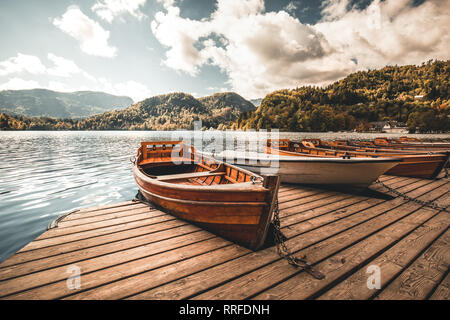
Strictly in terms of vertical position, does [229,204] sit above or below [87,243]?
above

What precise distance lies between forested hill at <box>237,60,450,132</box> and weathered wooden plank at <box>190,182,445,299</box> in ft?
306

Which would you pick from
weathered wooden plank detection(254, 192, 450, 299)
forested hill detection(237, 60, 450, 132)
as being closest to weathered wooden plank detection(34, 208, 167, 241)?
weathered wooden plank detection(254, 192, 450, 299)

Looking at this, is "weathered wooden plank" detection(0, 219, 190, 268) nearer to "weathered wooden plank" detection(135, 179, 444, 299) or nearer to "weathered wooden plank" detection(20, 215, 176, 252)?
"weathered wooden plank" detection(20, 215, 176, 252)

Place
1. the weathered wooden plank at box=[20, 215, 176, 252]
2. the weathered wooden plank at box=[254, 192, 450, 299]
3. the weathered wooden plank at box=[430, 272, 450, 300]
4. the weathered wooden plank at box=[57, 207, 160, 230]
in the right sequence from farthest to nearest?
the weathered wooden plank at box=[57, 207, 160, 230], the weathered wooden plank at box=[20, 215, 176, 252], the weathered wooden plank at box=[254, 192, 450, 299], the weathered wooden plank at box=[430, 272, 450, 300]

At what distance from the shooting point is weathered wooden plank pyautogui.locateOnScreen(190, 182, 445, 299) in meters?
2.44

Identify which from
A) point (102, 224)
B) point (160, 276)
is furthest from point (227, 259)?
point (102, 224)

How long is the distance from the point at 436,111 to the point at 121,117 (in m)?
215

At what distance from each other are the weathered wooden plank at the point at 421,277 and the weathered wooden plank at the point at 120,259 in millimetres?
2403

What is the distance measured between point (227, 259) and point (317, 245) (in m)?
1.68

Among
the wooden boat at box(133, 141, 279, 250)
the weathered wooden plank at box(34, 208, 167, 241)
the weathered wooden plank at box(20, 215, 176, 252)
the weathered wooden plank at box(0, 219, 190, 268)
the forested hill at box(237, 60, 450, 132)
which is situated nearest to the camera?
the weathered wooden plank at box(0, 219, 190, 268)

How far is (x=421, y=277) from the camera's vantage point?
8.54 ft

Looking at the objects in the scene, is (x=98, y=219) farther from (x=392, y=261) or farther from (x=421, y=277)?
(x=421, y=277)
